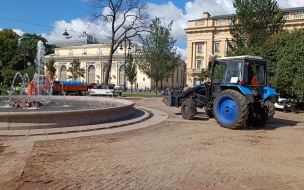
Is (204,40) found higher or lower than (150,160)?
higher

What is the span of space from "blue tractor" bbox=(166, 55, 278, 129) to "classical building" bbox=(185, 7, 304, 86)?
157ft

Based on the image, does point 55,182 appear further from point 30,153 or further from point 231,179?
point 231,179

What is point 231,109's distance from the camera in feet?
36.4

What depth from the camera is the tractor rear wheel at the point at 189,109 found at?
13125 millimetres

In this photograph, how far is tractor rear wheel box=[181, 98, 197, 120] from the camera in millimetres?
13125

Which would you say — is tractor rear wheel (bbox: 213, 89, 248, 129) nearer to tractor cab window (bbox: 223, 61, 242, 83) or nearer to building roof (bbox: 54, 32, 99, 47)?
tractor cab window (bbox: 223, 61, 242, 83)

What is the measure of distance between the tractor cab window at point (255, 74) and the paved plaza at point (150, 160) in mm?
2448

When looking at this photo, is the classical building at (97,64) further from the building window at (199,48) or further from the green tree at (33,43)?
the building window at (199,48)

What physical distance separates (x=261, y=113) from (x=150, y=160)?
7221mm

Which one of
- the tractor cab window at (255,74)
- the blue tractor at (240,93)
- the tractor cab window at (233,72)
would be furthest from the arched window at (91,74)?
the tractor cab window at (255,74)

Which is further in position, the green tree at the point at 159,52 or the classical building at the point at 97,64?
the classical building at the point at 97,64

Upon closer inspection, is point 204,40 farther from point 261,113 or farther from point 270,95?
point 261,113

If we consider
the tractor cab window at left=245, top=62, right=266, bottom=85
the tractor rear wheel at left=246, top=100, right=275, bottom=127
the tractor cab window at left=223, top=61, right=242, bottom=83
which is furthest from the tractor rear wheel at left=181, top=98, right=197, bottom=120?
the tractor cab window at left=245, top=62, right=266, bottom=85

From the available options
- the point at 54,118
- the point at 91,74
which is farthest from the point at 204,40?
the point at 54,118
